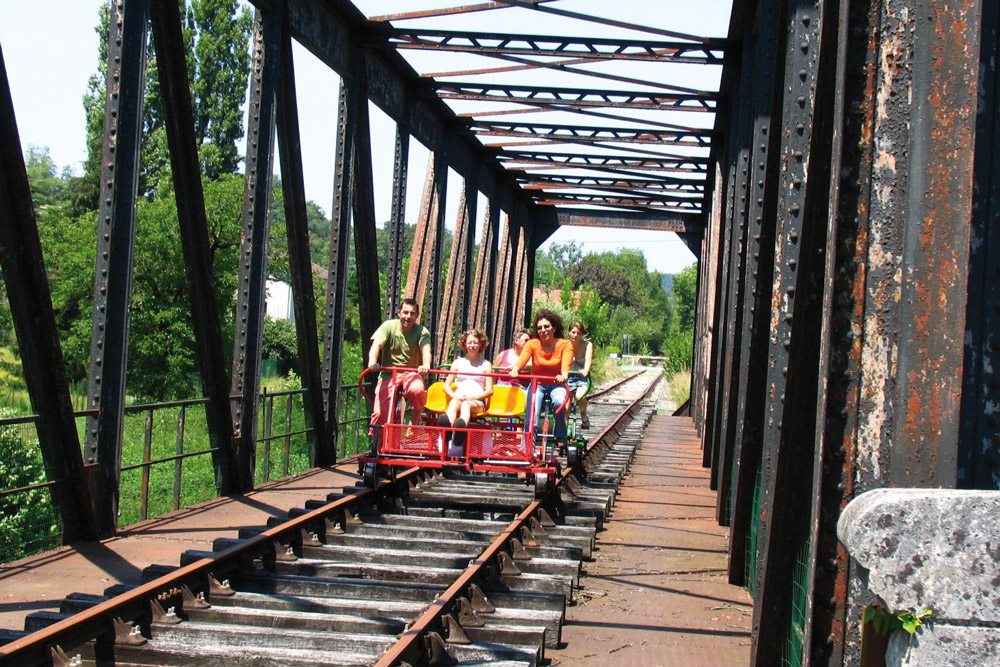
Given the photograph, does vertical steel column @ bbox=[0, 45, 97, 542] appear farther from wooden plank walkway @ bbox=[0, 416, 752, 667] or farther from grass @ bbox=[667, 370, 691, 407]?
grass @ bbox=[667, 370, 691, 407]

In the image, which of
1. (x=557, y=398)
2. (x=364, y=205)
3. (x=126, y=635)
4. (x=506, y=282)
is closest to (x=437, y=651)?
(x=126, y=635)

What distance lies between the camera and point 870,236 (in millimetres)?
3262

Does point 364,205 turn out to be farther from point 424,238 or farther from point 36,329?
point 36,329

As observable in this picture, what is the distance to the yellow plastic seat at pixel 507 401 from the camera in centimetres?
1064

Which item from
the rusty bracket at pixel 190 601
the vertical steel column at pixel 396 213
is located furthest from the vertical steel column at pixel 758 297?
the vertical steel column at pixel 396 213

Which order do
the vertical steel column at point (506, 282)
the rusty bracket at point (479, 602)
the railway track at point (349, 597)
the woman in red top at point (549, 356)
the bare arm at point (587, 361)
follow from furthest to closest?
the vertical steel column at point (506, 282) < the bare arm at point (587, 361) < the woman in red top at point (549, 356) < the rusty bracket at point (479, 602) < the railway track at point (349, 597)

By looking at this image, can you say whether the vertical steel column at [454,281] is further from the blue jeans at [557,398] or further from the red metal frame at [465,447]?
the red metal frame at [465,447]

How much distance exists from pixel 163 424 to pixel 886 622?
32.4 m

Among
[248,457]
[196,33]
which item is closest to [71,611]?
[248,457]

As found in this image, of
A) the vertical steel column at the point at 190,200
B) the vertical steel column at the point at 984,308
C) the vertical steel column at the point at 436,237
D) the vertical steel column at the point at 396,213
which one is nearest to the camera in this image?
the vertical steel column at the point at 984,308

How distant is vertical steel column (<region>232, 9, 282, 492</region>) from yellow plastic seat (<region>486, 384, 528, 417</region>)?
2508 millimetres

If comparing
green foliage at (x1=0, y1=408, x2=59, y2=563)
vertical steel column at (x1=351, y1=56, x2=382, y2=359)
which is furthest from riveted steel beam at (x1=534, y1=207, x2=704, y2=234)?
green foliage at (x1=0, y1=408, x2=59, y2=563)

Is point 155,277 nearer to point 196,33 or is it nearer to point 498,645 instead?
point 196,33

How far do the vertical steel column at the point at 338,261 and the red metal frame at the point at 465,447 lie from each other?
3.81 meters
